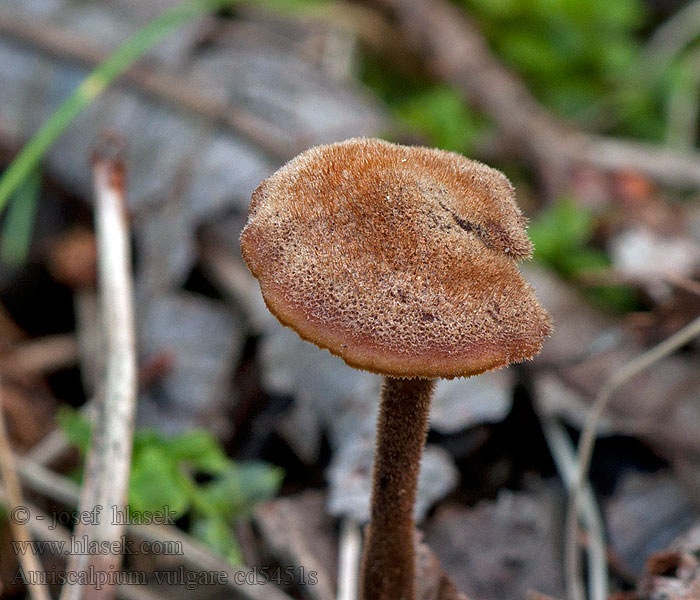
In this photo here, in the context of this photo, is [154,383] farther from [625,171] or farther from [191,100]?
[625,171]

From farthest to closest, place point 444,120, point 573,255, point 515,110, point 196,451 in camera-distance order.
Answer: point 515,110
point 444,120
point 573,255
point 196,451

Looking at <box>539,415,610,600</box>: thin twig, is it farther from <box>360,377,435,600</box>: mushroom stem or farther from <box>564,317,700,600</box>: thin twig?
<box>360,377,435,600</box>: mushroom stem

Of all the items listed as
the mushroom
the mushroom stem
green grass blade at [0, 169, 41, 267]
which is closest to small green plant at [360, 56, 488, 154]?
green grass blade at [0, 169, 41, 267]

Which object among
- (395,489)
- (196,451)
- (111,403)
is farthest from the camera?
(196,451)

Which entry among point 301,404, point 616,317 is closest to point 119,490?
point 301,404

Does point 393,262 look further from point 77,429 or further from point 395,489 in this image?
point 77,429

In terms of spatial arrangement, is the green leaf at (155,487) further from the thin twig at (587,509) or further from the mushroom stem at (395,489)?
the thin twig at (587,509)

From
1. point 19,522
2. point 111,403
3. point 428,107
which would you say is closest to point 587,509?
point 111,403
